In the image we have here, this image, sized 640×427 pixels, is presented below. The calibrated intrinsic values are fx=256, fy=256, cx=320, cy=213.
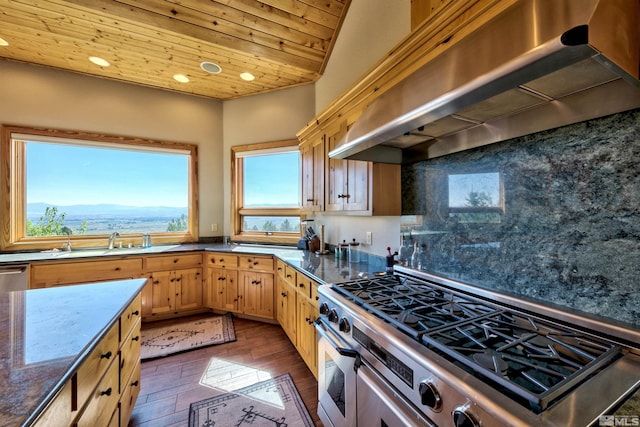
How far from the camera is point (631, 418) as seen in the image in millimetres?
584

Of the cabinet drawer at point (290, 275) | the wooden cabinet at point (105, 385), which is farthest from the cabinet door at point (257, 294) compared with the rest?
the wooden cabinet at point (105, 385)

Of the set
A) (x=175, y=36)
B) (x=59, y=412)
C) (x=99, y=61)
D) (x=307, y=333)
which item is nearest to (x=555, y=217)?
(x=307, y=333)

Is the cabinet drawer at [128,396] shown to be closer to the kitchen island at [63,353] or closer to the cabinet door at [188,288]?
the kitchen island at [63,353]

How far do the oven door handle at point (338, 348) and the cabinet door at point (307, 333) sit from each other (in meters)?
0.30

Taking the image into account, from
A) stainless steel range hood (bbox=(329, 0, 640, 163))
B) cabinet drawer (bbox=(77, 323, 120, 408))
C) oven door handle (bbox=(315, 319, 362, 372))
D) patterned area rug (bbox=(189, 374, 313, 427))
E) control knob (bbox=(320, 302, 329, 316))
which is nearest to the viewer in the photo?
stainless steel range hood (bbox=(329, 0, 640, 163))

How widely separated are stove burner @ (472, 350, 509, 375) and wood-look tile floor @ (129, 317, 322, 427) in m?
1.44

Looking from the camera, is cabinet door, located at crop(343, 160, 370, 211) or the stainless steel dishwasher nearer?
cabinet door, located at crop(343, 160, 370, 211)

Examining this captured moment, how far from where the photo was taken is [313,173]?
116 inches

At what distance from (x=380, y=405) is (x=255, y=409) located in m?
1.24

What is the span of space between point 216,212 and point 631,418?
14.5 ft

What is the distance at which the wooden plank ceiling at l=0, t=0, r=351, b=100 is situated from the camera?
2.49m

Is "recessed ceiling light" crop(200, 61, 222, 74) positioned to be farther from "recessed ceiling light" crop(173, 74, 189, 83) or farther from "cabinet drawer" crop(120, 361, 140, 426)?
"cabinet drawer" crop(120, 361, 140, 426)

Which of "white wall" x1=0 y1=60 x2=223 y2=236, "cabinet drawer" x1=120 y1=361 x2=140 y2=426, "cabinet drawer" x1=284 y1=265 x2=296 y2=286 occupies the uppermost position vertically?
"white wall" x1=0 y1=60 x2=223 y2=236

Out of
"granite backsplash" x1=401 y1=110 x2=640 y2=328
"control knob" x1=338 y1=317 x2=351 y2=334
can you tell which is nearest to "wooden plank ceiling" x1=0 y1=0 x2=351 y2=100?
"granite backsplash" x1=401 y1=110 x2=640 y2=328
